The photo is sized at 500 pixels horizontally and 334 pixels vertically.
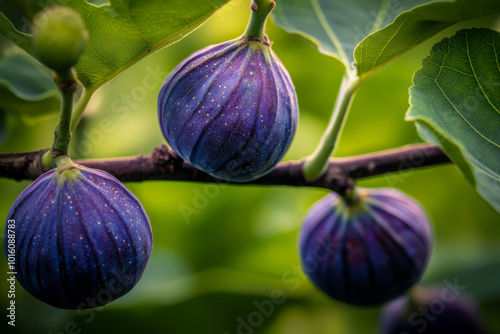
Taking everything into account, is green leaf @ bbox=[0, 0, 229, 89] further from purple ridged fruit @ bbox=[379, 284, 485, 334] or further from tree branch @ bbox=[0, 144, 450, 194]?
purple ridged fruit @ bbox=[379, 284, 485, 334]

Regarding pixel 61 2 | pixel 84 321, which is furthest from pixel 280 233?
pixel 61 2

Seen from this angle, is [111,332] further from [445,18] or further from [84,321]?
[445,18]

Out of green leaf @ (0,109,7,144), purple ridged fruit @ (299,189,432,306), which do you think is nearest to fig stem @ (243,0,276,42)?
purple ridged fruit @ (299,189,432,306)

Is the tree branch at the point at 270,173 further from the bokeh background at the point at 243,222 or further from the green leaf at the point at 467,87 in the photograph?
the bokeh background at the point at 243,222

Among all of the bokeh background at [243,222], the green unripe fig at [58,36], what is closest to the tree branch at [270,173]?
the green unripe fig at [58,36]

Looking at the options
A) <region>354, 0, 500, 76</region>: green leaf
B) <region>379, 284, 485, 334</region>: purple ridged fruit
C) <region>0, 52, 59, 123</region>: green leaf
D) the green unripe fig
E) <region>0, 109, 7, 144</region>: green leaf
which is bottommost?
<region>379, 284, 485, 334</region>: purple ridged fruit
